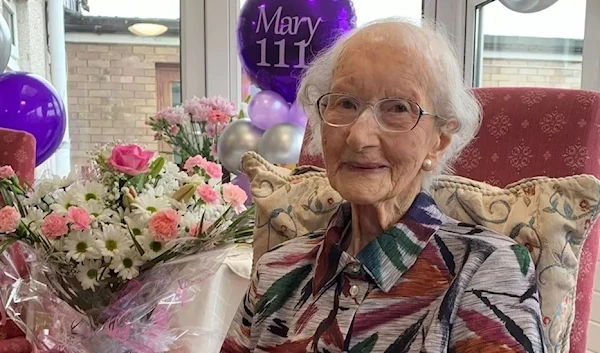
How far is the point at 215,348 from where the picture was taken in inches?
45.0

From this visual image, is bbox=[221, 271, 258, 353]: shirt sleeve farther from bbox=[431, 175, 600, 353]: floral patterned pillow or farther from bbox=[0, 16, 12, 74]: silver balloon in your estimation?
bbox=[0, 16, 12, 74]: silver balloon

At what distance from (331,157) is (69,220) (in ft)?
1.32

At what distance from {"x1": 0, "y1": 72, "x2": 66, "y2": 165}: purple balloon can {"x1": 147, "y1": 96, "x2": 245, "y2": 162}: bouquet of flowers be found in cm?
40

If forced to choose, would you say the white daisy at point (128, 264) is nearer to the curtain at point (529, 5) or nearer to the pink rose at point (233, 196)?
the pink rose at point (233, 196)

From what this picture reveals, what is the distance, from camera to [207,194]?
1.00 m

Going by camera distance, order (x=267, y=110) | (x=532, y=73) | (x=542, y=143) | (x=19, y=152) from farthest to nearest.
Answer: (x=532, y=73)
(x=267, y=110)
(x=19, y=152)
(x=542, y=143)

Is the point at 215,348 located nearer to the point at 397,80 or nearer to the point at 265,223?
the point at 265,223

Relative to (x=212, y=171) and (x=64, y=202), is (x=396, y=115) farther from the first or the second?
(x=64, y=202)

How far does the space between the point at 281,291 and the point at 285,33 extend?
145 cm

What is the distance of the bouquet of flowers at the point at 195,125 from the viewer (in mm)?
2484

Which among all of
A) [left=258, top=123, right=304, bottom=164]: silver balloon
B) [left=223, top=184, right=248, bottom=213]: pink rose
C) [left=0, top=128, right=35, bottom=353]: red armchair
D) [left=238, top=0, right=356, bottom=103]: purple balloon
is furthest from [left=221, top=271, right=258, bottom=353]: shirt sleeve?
[left=238, top=0, right=356, bottom=103]: purple balloon

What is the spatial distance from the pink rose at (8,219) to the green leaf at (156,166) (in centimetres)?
21

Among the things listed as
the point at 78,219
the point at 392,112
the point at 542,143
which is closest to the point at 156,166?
the point at 78,219

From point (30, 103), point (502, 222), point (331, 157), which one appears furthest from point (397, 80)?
point (30, 103)
